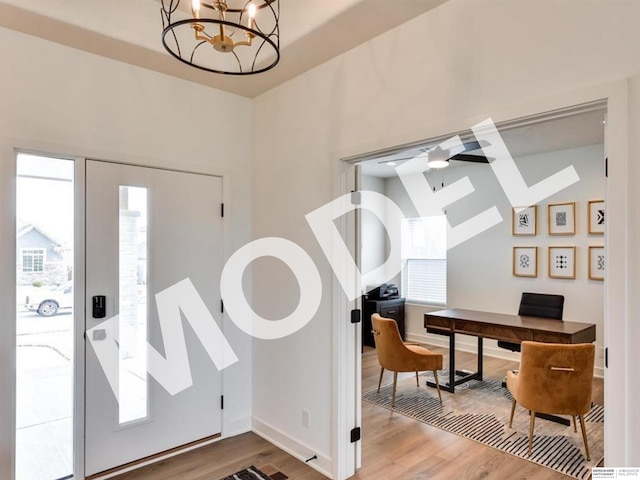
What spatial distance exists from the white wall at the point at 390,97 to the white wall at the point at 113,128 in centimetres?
17

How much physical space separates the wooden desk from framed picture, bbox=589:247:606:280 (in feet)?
3.46

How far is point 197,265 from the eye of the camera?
10.4ft

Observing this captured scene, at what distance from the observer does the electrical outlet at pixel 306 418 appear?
289 centimetres

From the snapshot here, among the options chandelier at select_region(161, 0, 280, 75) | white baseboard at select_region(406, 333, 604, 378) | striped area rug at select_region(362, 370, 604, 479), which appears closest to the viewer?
chandelier at select_region(161, 0, 280, 75)

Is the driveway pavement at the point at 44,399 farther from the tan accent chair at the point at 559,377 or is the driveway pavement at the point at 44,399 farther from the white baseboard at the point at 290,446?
the tan accent chair at the point at 559,377

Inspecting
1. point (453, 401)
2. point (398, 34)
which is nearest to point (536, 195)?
point (453, 401)

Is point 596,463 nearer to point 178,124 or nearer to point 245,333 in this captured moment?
point 245,333

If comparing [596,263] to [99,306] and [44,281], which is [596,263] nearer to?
[99,306]

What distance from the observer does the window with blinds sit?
21.1 ft

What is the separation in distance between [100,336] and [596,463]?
355 cm

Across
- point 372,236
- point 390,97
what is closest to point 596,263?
point 372,236

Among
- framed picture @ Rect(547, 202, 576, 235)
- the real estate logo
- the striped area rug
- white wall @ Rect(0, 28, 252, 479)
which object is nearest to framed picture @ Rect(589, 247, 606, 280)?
framed picture @ Rect(547, 202, 576, 235)

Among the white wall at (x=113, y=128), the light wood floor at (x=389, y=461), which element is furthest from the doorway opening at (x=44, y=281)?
the light wood floor at (x=389, y=461)

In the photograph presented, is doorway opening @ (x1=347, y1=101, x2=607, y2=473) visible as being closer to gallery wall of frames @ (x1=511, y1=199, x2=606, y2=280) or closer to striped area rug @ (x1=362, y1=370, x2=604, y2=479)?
gallery wall of frames @ (x1=511, y1=199, x2=606, y2=280)
